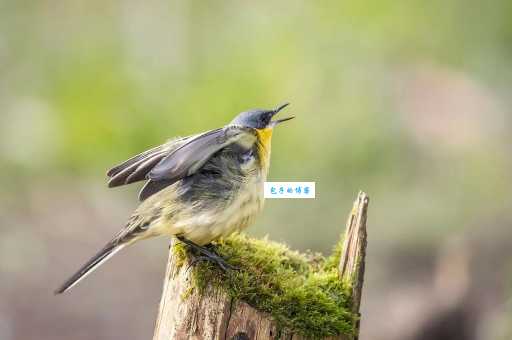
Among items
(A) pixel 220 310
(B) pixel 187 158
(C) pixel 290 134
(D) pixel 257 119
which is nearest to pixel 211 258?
(A) pixel 220 310

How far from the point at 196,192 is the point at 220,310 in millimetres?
577

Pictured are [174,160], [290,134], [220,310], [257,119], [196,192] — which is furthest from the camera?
[290,134]

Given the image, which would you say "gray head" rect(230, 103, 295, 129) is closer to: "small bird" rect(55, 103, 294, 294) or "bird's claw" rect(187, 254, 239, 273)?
"small bird" rect(55, 103, 294, 294)

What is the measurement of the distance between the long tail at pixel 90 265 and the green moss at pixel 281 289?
0.31 m

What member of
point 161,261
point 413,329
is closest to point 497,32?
point 413,329

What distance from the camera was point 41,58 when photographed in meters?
7.54

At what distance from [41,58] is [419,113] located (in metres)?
4.12

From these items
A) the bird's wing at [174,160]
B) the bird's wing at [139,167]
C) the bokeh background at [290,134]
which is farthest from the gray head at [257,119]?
the bokeh background at [290,134]

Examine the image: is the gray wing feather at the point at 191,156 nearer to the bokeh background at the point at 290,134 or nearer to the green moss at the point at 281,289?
the green moss at the point at 281,289

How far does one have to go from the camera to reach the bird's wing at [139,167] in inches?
125

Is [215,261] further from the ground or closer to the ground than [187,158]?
closer to the ground

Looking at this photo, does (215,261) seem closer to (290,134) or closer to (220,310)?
(220,310)

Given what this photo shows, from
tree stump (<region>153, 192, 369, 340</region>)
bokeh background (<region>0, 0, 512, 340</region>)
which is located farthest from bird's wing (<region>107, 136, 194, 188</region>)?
bokeh background (<region>0, 0, 512, 340</region>)

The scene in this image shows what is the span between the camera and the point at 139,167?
318cm
